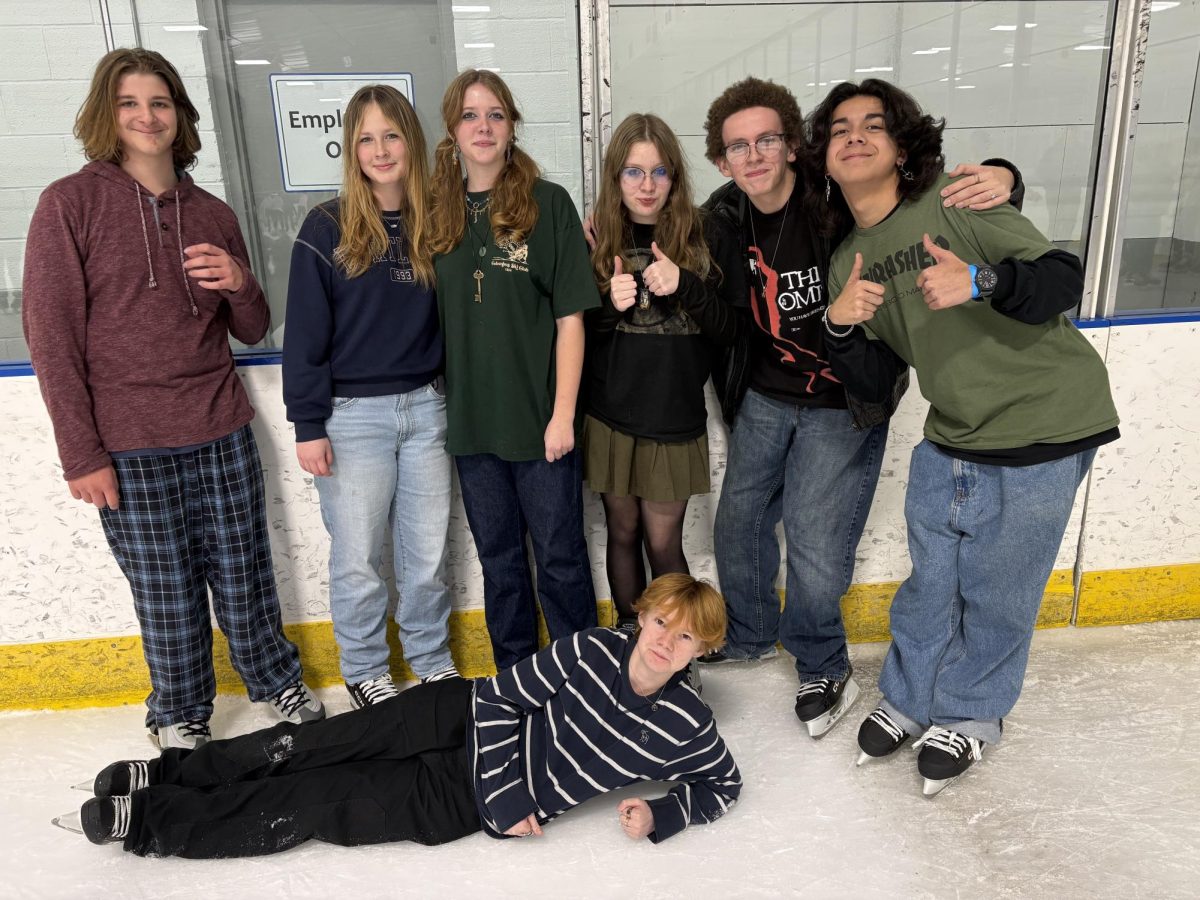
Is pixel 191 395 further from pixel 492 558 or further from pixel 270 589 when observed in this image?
pixel 492 558

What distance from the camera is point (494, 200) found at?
183 centimetres

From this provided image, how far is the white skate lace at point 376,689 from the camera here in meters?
2.08

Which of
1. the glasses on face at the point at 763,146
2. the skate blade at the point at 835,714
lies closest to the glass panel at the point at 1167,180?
the glasses on face at the point at 763,146

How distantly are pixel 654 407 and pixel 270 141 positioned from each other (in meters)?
1.14

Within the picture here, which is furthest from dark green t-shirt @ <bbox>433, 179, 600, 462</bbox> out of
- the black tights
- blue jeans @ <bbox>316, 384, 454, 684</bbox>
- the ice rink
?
the ice rink

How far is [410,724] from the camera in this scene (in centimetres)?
175

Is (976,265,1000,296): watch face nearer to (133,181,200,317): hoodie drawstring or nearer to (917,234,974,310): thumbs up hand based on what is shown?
(917,234,974,310): thumbs up hand

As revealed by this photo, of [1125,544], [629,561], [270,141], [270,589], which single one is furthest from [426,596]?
[1125,544]

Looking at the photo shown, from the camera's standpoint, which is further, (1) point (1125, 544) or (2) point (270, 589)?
(1) point (1125, 544)

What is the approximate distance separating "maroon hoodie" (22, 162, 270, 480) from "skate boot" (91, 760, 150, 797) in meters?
0.59

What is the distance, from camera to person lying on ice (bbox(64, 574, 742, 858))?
161 centimetres

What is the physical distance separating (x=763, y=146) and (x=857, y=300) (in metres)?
0.41

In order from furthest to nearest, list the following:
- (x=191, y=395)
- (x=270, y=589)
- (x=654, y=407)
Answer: (x=270, y=589) < (x=654, y=407) < (x=191, y=395)

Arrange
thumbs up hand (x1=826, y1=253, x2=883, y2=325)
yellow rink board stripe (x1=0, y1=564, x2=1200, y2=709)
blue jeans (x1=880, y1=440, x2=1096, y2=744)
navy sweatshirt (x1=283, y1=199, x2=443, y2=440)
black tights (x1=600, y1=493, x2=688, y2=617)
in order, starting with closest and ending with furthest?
thumbs up hand (x1=826, y1=253, x2=883, y2=325)
blue jeans (x1=880, y1=440, x2=1096, y2=744)
navy sweatshirt (x1=283, y1=199, x2=443, y2=440)
black tights (x1=600, y1=493, x2=688, y2=617)
yellow rink board stripe (x1=0, y1=564, x2=1200, y2=709)
